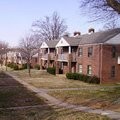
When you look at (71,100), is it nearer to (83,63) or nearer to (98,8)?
(98,8)

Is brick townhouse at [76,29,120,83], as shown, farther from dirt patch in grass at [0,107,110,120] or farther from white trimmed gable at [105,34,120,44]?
dirt patch in grass at [0,107,110,120]

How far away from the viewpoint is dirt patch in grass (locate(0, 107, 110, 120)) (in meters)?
17.5

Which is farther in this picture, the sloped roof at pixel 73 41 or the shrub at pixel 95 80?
the sloped roof at pixel 73 41

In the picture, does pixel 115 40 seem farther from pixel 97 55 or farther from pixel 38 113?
pixel 38 113

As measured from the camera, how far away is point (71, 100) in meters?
25.4

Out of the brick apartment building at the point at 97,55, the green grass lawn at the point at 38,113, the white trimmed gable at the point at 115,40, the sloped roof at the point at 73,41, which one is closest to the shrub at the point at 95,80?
the brick apartment building at the point at 97,55

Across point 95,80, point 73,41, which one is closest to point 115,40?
point 95,80

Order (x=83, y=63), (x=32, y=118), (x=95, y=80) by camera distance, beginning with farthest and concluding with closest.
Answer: (x=83, y=63), (x=95, y=80), (x=32, y=118)

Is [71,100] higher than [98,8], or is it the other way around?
[98,8]

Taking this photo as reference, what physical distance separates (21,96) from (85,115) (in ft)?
33.5

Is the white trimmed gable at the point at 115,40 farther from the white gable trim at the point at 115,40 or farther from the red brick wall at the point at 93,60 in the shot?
the red brick wall at the point at 93,60

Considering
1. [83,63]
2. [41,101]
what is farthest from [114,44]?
[41,101]

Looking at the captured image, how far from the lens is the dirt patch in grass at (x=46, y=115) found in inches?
690

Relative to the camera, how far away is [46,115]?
60.3ft
